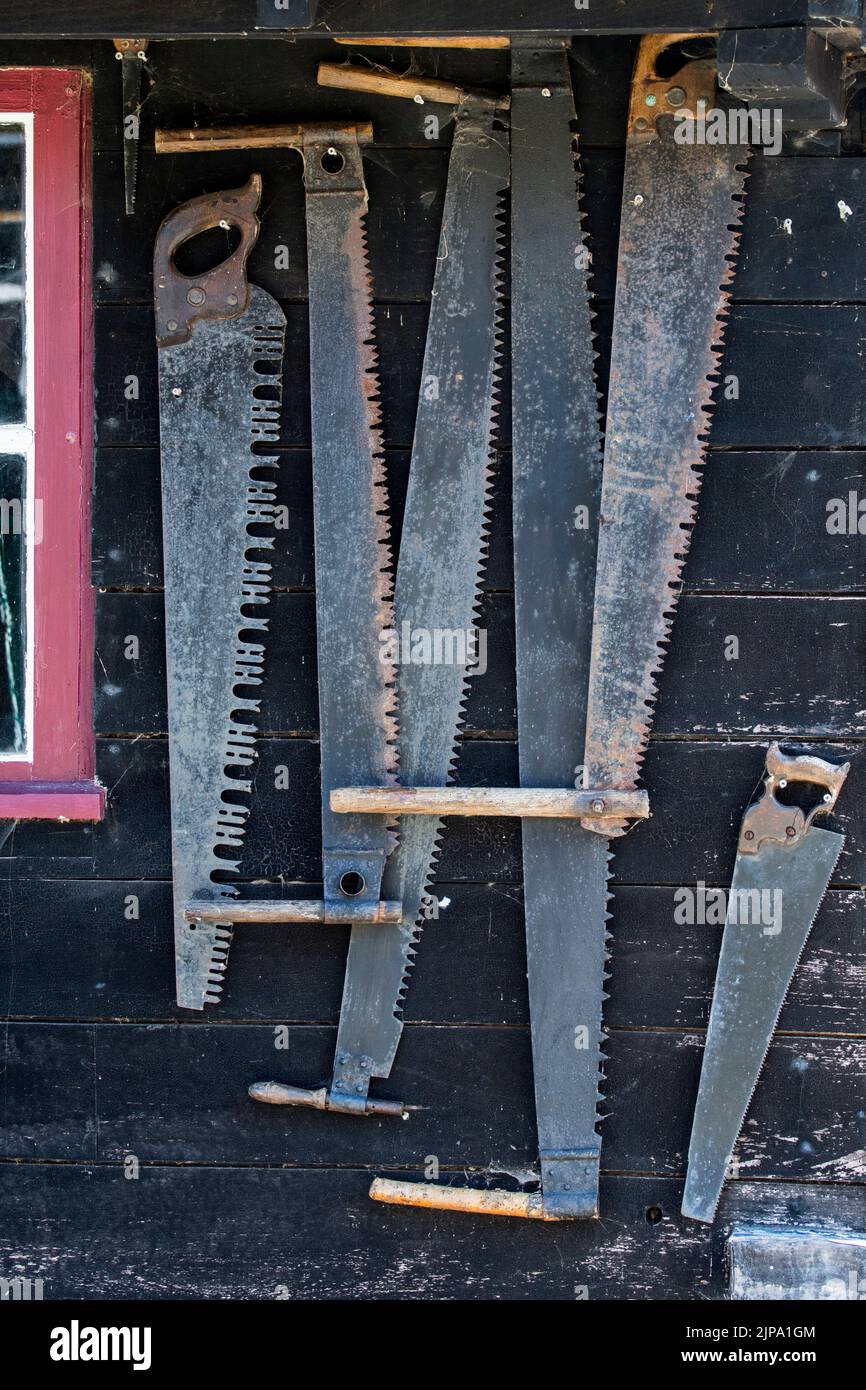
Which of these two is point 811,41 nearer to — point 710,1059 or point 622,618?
point 622,618

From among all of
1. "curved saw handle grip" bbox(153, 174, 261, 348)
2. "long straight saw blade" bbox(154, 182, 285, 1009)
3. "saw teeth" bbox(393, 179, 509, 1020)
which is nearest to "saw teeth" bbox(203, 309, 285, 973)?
"long straight saw blade" bbox(154, 182, 285, 1009)

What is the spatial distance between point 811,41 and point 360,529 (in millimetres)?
1326

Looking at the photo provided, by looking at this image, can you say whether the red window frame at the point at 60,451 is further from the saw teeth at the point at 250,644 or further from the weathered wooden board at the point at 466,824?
the saw teeth at the point at 250,644

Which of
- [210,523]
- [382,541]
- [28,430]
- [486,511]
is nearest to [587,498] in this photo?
[486,511]

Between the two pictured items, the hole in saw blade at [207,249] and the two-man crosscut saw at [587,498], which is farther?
the hole in saw blade at [207,249]

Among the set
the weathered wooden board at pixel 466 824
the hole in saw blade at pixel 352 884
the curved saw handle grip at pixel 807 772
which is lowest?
the hole in saw blade at pixel 352 884

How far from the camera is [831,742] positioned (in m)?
3.29

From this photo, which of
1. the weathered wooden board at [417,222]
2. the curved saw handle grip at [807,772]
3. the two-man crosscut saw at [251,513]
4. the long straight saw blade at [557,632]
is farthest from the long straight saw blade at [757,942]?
the weathered wooden board at [417,222]

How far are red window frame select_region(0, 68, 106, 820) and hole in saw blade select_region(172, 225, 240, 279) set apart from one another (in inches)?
8.9

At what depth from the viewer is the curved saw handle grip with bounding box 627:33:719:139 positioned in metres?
3.12

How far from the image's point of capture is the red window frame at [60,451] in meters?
3.31

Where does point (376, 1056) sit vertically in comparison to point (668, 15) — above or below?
below

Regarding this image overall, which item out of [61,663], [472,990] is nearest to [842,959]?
[472,990]

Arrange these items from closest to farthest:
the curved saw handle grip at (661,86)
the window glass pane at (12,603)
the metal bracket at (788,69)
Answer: the metal bracket at (788,69), the curved saw handle grip at (661,86), the window glass pane at (12,603)
